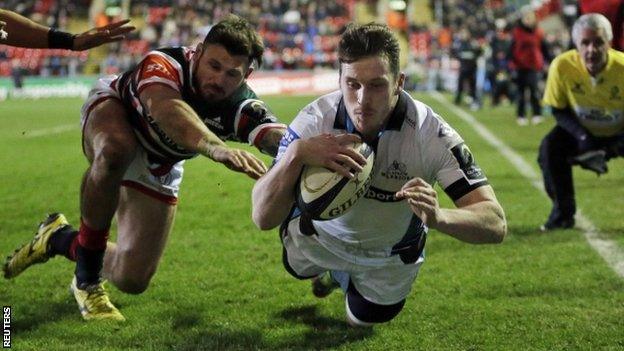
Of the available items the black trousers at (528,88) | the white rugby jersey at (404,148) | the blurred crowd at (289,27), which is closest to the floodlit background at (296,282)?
the white rugby jersey at (404,148)

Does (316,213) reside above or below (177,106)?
below

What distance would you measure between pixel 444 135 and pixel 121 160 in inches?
74.2

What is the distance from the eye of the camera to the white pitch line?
21.7 ft

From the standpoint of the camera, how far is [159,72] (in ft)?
16.3

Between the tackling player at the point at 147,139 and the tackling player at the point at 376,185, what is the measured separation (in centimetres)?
64

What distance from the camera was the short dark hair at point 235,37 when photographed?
16.0 ft

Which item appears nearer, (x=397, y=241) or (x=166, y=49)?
(x=397, y=241)

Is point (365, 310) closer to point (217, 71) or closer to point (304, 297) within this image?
point (304, 297)

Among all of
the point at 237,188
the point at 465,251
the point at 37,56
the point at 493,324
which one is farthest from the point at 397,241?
the point at 37,56

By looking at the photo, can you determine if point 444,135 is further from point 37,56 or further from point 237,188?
point 37,56

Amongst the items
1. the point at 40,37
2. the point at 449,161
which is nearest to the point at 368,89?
the point at 449,161

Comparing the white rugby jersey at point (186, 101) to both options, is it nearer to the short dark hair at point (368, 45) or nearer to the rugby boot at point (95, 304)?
the rugby boot at point (95, 304)

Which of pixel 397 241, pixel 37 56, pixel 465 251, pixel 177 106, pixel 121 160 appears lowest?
pixel 37 56

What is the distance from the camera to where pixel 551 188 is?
8023 mm
